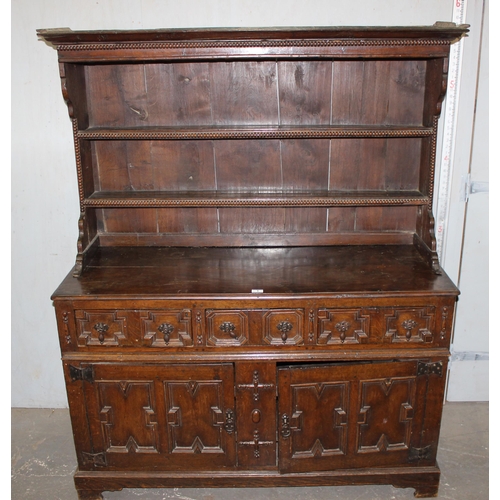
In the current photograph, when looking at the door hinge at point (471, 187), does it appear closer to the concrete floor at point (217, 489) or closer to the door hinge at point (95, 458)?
the concrete floor at point (217, 489)

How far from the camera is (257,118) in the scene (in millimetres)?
3055

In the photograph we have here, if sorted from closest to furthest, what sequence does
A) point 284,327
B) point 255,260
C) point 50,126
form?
1. point 284,327
2. point 255,260
3. point 50,126

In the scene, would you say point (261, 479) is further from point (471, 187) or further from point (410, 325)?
point (471, 187)

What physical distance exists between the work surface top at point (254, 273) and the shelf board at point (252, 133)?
64 centimetres

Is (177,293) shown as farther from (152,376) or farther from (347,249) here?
(347,249)

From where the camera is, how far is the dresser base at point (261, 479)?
9.59 feet

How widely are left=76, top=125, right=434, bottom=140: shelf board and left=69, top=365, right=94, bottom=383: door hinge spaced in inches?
45.0

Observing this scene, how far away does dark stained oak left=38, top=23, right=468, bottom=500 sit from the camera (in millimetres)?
2693

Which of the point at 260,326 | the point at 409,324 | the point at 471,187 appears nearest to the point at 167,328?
the point at 260,326

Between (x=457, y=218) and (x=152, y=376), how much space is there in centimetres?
194

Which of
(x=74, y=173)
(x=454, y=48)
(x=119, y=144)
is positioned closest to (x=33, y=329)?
(x=74, y=173)

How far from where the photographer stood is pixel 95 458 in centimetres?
292

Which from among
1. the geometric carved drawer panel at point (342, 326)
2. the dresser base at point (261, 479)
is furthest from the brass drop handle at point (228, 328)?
the dresser base at point (261, 479)

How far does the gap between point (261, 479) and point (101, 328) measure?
1132 mm
